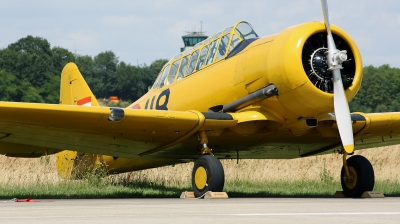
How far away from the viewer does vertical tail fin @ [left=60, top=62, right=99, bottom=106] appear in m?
15.7

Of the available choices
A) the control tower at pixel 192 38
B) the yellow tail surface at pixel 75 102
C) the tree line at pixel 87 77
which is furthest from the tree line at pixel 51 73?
the yellow tail surface at pixel 75 102

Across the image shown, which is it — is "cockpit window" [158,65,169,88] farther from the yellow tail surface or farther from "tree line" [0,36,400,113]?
"tree line" [0,36,400,113]

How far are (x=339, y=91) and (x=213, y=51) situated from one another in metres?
2.60

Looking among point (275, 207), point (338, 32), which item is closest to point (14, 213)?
point (275, 207)

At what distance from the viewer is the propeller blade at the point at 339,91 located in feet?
36.0

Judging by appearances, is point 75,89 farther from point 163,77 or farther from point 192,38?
point 192,38

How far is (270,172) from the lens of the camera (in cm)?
1978

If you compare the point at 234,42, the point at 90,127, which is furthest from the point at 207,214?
the point at 234,42

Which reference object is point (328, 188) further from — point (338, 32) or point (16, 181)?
point (16, 181)

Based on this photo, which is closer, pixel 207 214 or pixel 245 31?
pixel 207 214

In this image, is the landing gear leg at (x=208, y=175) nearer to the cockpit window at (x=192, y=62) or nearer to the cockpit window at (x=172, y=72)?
the cockpit window at (x=192, y=62)

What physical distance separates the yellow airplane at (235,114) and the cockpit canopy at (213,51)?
0.02 metres

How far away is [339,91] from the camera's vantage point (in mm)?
11141

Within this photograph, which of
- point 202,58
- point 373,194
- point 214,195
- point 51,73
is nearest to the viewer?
point 214,195
